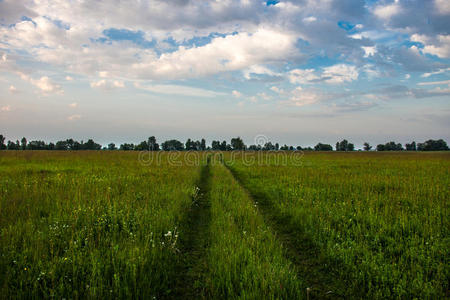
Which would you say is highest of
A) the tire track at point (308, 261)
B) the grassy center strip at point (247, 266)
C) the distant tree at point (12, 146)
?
the distant tree at point (12, 146)

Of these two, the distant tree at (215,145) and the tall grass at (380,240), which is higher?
the distant tree at (215,145)

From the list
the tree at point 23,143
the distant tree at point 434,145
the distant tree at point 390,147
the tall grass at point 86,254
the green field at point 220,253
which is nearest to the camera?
the tall grass at point 86,254

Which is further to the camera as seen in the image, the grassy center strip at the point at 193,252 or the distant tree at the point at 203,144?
the distant tree at the point at 203,144

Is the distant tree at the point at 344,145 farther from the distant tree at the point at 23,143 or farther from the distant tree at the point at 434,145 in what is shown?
the distant tree at the point at 23,143

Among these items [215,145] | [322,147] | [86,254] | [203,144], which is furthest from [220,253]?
[203,144]

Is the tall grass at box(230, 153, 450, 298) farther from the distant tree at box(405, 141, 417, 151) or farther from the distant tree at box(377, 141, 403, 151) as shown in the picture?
the distant tree at box(405, 141, 417, 151)

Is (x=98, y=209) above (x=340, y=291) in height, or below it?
above

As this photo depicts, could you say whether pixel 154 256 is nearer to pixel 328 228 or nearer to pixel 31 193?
pixel 328 228

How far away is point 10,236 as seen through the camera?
15.6 feet

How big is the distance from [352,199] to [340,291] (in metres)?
6.17

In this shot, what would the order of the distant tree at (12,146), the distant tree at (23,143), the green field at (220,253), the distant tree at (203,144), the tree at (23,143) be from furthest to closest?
the distant tree at (203,144) → the tree at (23,143) → the distant tree at (23,143) → the distant tree at (12,146) → the green field at (220,253)

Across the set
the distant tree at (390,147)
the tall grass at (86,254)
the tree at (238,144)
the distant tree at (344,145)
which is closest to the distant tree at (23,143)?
the tree at (238,144)

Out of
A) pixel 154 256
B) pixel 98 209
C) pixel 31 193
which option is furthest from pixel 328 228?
pixel 31 193

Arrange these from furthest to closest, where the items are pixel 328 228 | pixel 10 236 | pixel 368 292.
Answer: pixel 328 228 < pixel 10 236 < pixel 368 292
